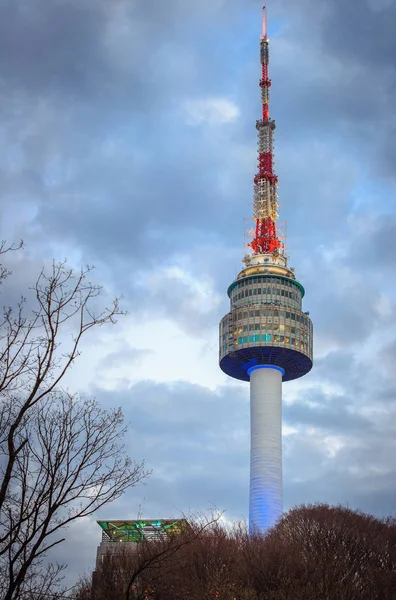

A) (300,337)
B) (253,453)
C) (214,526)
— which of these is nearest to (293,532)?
(214,526)

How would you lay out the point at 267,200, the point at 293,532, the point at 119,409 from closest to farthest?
the point at 119,409
the point at 293,532
the point at 267,200

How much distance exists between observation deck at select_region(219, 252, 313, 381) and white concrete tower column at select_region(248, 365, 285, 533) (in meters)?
4.77

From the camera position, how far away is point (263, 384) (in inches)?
5969

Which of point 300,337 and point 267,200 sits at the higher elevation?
point 267,200

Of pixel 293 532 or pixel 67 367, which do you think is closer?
pixel 67 367

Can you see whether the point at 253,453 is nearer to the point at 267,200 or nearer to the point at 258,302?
the point at 258,302

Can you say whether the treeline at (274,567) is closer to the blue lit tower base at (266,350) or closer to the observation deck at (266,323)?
the blue lit tower base at (266,350)

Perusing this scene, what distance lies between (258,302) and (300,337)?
37.1 feet

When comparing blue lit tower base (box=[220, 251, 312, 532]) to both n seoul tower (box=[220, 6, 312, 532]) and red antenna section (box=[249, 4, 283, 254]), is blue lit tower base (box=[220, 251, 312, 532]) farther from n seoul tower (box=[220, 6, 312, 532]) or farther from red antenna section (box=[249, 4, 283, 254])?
red antenna section (box=[249, 4, 283, 254])

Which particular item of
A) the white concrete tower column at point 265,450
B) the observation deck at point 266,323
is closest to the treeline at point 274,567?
the white concrete tower column at point 265,450

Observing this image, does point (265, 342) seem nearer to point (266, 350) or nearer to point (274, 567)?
point (266, 350)

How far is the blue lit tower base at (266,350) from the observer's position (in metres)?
144

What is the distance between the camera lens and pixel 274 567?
6525 cm

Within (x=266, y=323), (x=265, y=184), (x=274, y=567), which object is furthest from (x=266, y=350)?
(x=274, y=567)
